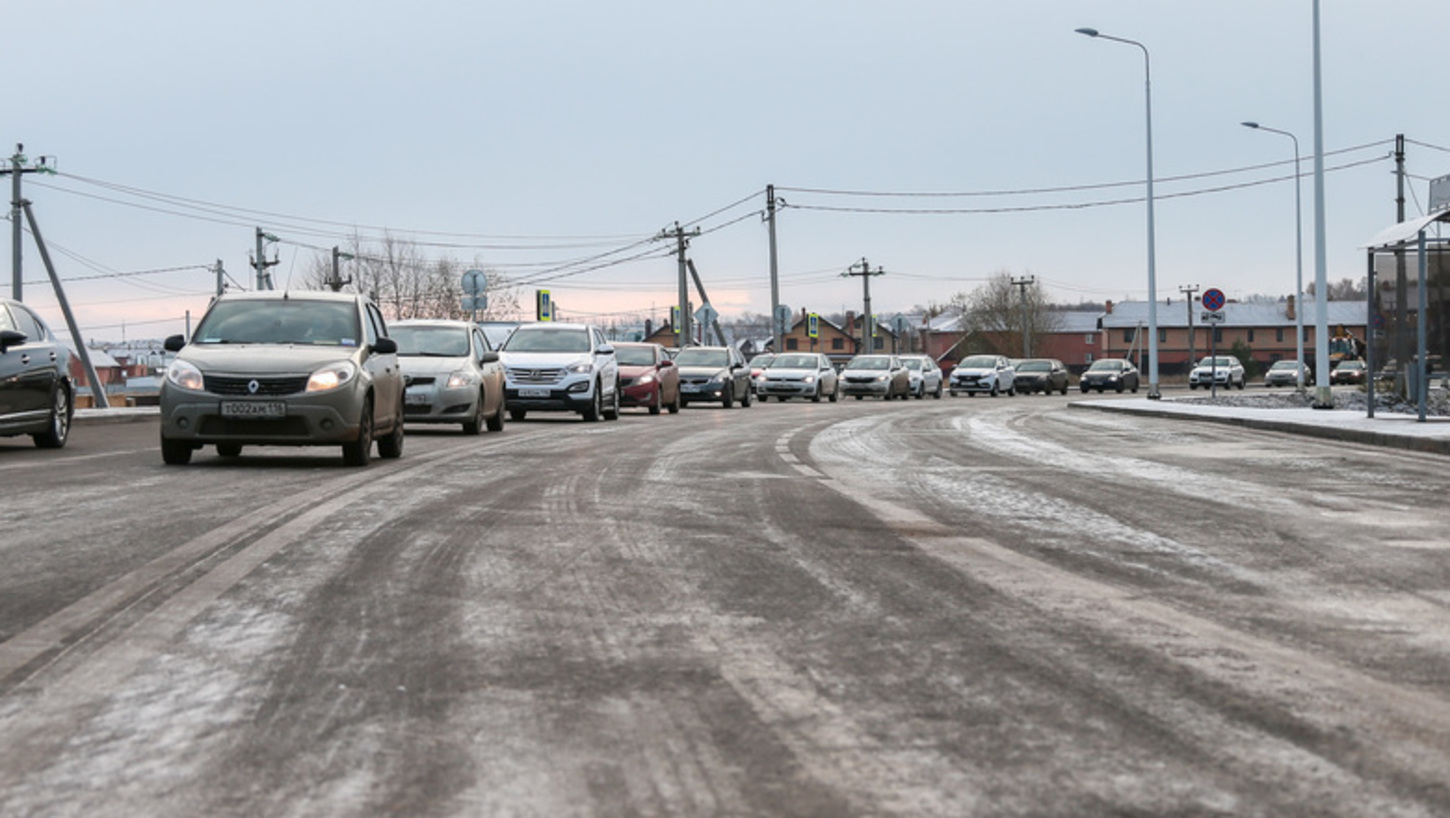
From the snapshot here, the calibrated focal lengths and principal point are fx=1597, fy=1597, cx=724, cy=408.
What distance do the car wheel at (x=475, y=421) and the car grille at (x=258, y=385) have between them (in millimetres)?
7324

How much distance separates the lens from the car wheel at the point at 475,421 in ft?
69.0

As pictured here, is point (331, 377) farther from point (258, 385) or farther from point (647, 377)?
point (647, 377)

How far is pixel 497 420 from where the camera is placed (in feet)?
73.7

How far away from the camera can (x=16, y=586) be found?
6.65 meters

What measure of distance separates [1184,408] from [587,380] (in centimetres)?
1211

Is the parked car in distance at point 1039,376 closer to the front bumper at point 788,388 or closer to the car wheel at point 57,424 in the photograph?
the front bumper at point 788,388

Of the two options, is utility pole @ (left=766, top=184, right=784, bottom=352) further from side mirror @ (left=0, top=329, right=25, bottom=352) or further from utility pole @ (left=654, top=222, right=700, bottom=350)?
side mirror @ (left=0, top=329, right=25, bottom=352)

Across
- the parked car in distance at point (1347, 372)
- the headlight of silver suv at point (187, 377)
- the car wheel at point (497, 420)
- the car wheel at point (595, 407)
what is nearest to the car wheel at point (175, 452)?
the headlight of silver suv at point (187, 377)

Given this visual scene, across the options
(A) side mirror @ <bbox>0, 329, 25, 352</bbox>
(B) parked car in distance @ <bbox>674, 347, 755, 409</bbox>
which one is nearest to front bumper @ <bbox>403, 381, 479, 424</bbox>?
(A) side mirror @ <bbox>0, 329, 25, 352</bbox>

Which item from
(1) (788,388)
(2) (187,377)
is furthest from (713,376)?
(2) (187,377)

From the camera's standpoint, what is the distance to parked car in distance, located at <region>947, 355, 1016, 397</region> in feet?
204

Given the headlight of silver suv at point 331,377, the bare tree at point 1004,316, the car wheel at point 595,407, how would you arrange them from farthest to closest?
the bare tree at point 1004,316 → the car wheel at point 595,407 → the headlight of silver suv at point 331,377

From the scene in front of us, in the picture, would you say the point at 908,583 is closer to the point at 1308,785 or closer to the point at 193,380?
the point at 1308,785

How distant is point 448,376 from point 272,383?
24.0 feet
